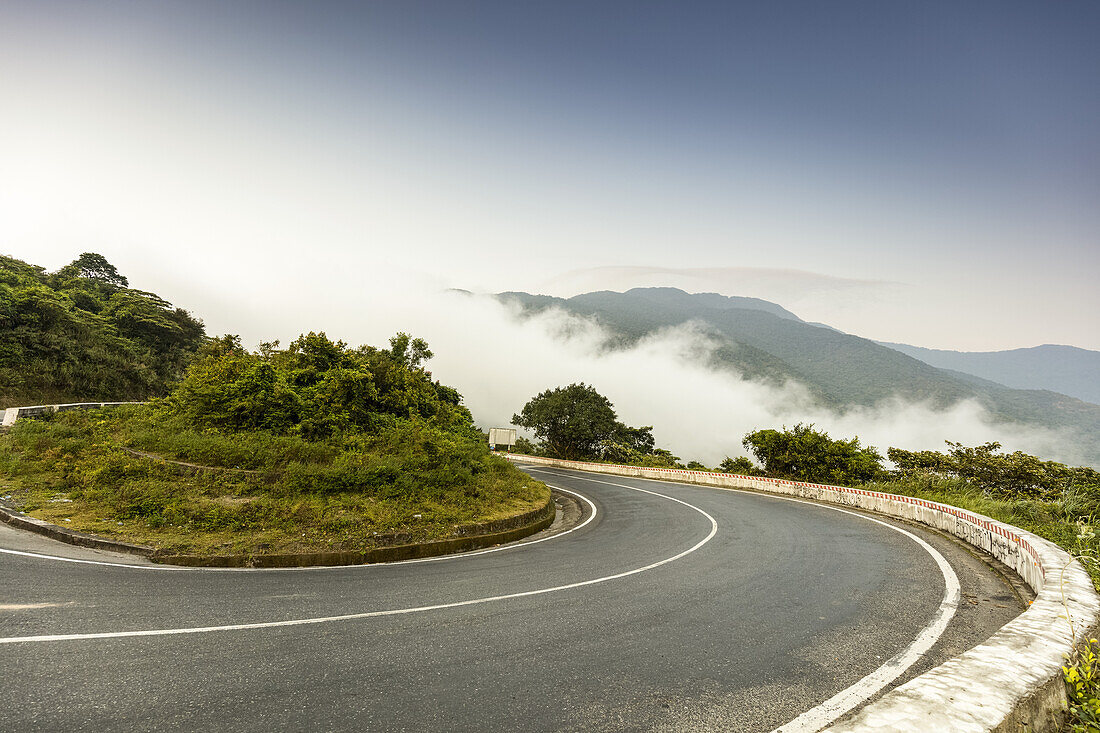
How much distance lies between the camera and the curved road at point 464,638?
3061 mm

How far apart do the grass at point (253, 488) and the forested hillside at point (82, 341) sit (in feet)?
60.7

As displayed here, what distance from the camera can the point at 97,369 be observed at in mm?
29297

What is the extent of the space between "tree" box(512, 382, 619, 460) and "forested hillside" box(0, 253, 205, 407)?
101 feet

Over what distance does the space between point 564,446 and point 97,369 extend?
36771 millimetres

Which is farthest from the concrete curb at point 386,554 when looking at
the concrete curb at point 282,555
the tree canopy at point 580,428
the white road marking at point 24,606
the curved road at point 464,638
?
the tree canopy at point 580,428

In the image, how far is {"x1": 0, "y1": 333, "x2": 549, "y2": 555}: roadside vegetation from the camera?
8062 mm

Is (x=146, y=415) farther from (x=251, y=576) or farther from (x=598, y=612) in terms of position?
(x=598, y=612)

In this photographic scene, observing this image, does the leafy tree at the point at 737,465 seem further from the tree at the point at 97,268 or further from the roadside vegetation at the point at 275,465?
the tree at the point at 97,268

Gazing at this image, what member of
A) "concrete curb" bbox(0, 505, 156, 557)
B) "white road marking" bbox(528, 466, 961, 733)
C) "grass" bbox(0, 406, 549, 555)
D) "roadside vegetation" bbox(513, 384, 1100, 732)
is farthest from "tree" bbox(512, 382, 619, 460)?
"white road marking" bbox(528, 466, 961, 733)

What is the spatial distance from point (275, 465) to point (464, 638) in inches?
311

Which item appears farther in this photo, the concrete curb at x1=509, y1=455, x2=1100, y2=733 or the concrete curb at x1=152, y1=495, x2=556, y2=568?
the concrete curb at x1=152, y1=495, x2=556, y2=568

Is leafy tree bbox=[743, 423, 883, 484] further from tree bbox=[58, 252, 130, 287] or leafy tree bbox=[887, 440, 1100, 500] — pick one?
tree bbox=[58, 252, 130, 287]

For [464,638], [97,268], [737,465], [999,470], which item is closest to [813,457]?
[737,465]

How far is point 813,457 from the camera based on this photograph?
21312mm
